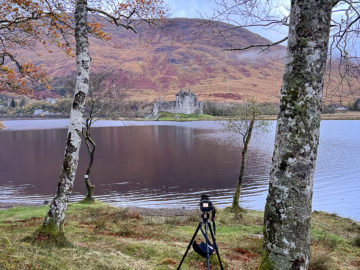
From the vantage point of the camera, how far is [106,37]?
33.7 ft

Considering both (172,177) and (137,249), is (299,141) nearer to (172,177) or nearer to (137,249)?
(137,249)

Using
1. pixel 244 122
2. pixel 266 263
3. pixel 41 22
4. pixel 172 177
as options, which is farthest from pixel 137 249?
pixel 172 177

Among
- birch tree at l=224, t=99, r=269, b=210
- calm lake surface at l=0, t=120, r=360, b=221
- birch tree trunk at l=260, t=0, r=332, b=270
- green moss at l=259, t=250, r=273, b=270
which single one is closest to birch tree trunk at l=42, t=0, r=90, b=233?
green moss at l=259, t=250, r=273, b=270

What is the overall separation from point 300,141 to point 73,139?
19.2 feet

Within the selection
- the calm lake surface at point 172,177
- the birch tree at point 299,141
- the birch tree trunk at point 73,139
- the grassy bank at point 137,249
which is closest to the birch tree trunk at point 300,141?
the birch tree at point 299,141

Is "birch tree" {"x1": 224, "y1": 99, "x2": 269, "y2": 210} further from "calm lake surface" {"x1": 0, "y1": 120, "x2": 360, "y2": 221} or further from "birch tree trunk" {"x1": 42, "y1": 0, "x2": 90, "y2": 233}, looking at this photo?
"birch tree trunk" {"x1": 42, "y1": 0, "x2": 90, "y2": 233}

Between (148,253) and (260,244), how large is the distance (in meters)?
3.50

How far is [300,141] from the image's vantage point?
11.5ft

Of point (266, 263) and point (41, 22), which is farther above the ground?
point (41, 22)

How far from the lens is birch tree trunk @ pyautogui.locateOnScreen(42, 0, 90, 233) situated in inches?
287

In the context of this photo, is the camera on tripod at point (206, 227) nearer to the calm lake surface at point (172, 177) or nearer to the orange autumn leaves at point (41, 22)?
the orange autumn leaves at point (41, 22)

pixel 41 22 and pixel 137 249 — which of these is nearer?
pixel 137 249

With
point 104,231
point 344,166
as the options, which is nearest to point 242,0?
point 104,231

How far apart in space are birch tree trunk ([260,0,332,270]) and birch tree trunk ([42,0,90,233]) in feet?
18.3
